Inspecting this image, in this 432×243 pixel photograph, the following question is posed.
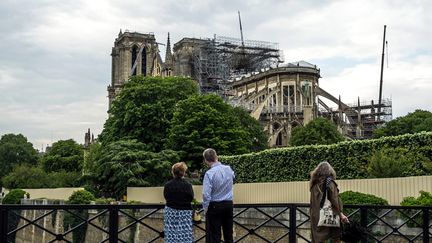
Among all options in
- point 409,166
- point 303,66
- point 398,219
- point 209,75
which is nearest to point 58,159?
point 209,75

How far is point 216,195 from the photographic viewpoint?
9.72 meters

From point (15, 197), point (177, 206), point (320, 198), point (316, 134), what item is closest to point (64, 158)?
point (15, 197)

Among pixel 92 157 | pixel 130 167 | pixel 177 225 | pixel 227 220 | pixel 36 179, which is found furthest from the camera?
pixel 36 179

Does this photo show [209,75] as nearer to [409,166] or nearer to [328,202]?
[409,166]

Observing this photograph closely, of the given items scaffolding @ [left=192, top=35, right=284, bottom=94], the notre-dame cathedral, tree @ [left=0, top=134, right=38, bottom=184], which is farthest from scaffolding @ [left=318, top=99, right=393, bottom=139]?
tree @ [left=0, top=134, right=38, bottom=184]

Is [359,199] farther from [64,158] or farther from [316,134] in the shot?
[64,158]

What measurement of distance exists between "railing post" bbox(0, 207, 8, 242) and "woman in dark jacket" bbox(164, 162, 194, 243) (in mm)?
2485

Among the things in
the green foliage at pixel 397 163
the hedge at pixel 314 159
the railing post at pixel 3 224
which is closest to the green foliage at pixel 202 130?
the hedge at pixel 314 159

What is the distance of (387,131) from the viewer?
6900 centimetres

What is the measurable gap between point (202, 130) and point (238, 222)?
1310 inches

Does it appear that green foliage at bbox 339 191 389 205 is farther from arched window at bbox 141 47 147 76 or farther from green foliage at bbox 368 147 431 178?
arched window at bbox 141 47 147 76

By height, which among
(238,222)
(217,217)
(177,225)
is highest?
(217,217)

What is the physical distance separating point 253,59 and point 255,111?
26738 mm

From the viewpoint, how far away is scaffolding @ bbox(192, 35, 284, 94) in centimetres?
10481
